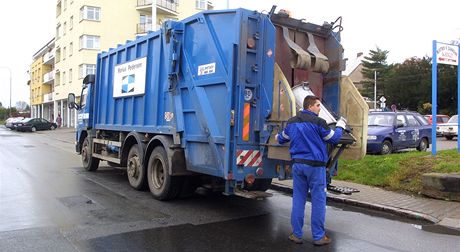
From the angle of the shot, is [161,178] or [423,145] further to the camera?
[423,145]

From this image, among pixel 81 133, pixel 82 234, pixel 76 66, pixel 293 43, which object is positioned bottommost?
pixel 82 234

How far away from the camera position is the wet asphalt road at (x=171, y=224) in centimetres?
565

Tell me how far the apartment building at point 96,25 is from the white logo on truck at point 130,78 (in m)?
32.8

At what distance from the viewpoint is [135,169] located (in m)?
9.48

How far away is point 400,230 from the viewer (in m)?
6.65

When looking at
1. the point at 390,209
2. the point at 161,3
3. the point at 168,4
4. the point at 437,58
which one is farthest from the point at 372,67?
the point at 390,209

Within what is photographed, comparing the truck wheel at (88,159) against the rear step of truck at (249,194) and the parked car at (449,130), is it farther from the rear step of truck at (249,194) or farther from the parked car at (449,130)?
the parked car at (449,130)

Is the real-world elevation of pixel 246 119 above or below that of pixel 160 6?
below

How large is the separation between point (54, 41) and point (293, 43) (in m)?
60.2

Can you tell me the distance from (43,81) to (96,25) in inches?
1075

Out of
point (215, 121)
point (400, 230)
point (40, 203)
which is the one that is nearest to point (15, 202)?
point (40, 203)

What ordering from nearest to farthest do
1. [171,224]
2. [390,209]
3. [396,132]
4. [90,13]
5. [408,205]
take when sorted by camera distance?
[171,224] → [390,209] → [408,205] → [396,132] → [90,13]

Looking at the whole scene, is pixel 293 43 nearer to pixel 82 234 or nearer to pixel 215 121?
pixel 215 121

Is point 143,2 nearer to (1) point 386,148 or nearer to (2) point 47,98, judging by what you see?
(2) point 47,98
